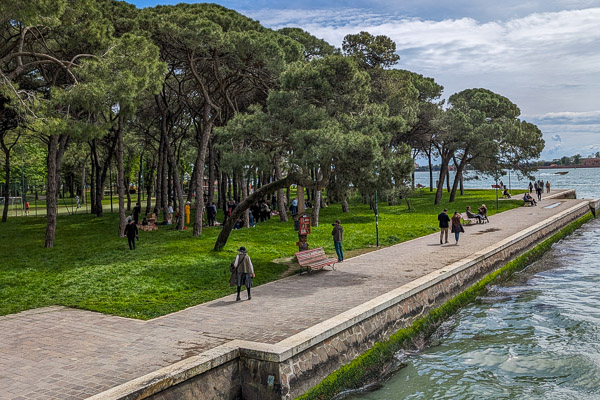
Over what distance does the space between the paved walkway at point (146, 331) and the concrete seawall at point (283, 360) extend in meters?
0.51

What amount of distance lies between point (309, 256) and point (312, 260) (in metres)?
0.15

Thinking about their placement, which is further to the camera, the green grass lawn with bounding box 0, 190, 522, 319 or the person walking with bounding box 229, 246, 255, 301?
the green grass lawn with bounding box 0, 190, 522, 319

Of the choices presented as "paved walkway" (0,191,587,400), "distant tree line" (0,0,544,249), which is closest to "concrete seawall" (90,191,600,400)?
"paved walkway" (0,191,587,400)

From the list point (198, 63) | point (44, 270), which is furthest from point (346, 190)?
point (198, 63)

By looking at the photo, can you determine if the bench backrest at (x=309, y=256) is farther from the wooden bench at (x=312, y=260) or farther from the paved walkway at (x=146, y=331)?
the paved walkway at (x=146, y=331)

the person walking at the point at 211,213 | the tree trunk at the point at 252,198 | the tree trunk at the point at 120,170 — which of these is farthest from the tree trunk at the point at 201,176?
the tree trunk at the point at 252,198

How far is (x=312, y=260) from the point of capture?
16.4 m

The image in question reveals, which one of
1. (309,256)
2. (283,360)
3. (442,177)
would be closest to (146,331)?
(283,360)

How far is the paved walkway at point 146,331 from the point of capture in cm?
805

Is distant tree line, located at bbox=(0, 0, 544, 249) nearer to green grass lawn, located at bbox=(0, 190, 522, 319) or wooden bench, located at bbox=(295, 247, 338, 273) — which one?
green grass lawn, located at bbox=(0, 190, 522, 319)

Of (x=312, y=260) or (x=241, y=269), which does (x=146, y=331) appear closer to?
(x=241, y=269)

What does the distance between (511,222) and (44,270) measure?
23.1m

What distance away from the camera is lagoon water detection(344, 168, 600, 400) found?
33.9ft

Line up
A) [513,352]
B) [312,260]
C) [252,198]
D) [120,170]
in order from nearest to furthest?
1. [513,352]
2. [312,260]
3. [252,198]
4. [120,170]
